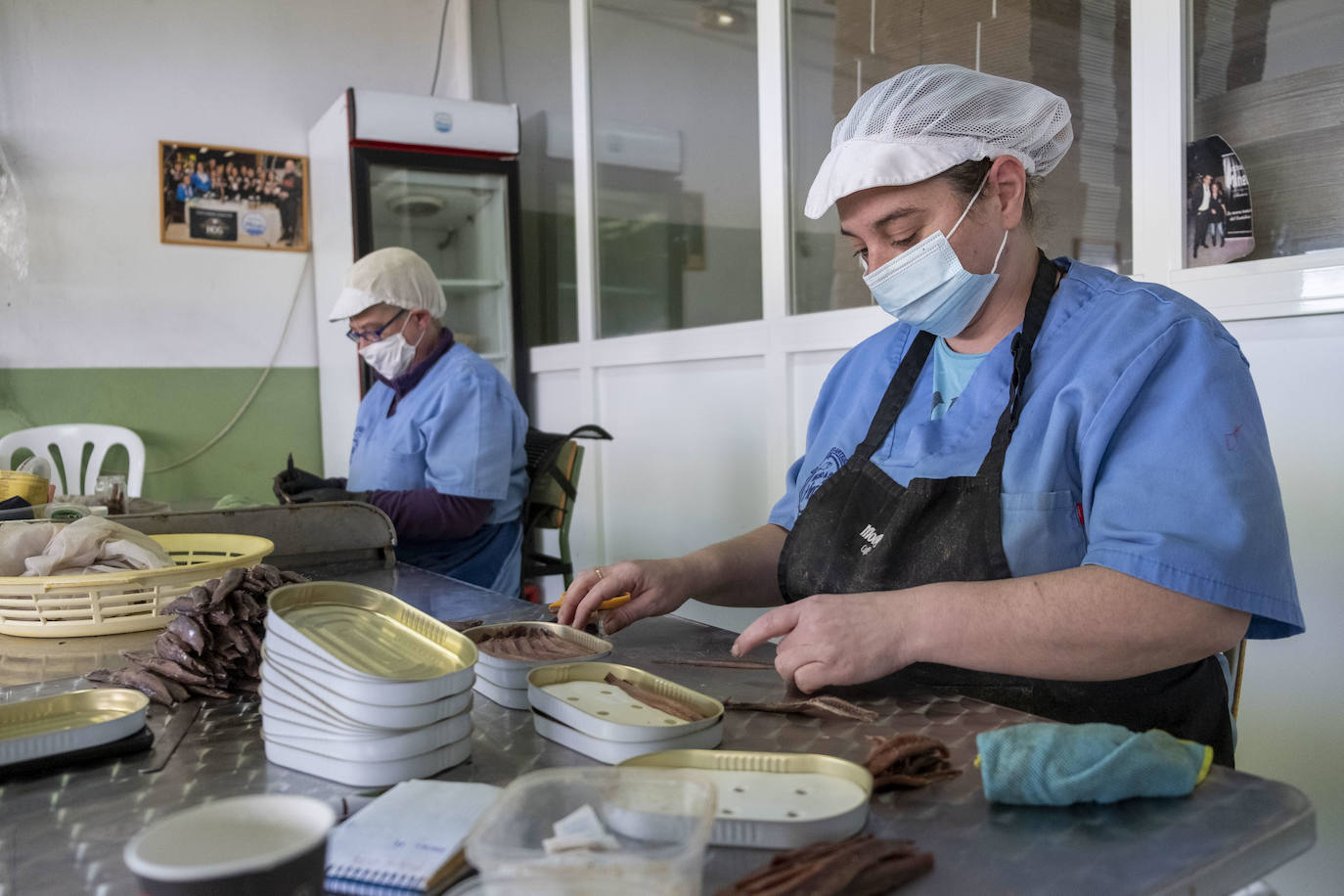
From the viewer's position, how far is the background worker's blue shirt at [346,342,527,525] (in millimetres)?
2918

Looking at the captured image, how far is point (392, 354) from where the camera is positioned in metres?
3.12

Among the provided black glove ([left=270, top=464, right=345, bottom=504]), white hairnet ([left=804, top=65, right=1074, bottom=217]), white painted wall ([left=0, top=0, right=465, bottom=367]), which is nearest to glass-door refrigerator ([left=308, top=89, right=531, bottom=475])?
white painted wall ([left=0, top=0, right=465, bottom=367])

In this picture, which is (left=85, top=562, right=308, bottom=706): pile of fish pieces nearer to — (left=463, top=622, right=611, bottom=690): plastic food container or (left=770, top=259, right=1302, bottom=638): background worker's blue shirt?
(left=463, top=622, right=611, bottom=690): plastic food container

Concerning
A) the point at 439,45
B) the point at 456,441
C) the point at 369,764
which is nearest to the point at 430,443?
the point at 456,441

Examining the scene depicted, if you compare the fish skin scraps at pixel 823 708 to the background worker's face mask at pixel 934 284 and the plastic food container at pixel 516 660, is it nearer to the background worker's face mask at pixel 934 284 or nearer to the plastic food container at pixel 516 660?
the plastic food container at pixel 516 660

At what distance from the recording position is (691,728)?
0.88 meters

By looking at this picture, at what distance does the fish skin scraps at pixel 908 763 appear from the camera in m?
0.83

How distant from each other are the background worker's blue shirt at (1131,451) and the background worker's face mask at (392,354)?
2.00m

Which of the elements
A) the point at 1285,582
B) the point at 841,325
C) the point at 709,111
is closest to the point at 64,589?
the point at 1285,582

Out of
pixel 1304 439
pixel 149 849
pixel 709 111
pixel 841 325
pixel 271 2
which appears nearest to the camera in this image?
pixel 149 849

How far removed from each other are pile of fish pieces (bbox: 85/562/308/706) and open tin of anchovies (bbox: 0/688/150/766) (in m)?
0.10

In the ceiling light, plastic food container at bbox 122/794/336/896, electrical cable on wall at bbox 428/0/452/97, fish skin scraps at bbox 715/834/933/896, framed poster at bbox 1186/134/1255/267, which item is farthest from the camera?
electrical cable on wall at bbox 428/0/452/97

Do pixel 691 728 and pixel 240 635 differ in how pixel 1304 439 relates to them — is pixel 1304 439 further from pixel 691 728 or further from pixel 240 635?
pixel 240 635

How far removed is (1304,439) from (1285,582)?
36.1 inches
